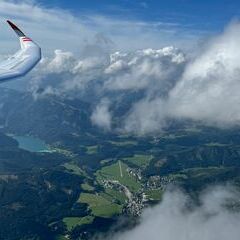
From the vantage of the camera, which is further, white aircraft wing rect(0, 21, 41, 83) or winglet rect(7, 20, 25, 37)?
winglet rect(7, 20, 25, 37)

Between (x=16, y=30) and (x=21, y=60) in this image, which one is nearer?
(x=21, y=60)

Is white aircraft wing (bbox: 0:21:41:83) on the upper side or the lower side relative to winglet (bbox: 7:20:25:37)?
lower

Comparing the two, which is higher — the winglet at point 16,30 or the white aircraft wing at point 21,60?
the winglet at point 16,30

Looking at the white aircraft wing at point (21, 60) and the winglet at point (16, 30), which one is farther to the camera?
the winglet at point (16, 30)

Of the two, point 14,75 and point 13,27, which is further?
point 13,27

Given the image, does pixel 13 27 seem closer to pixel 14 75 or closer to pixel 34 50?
pixel 34 50

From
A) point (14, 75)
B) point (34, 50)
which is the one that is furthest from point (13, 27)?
point (14, 75)

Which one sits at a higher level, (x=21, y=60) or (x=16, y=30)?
(x=16, y=30)

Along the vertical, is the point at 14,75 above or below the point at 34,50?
below
